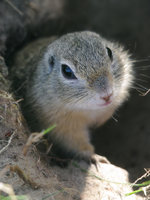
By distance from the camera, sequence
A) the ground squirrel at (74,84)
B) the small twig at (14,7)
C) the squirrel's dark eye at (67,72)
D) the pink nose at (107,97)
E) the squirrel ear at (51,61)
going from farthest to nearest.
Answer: the small twig at (14,7)
the squirrel ear at (51,61)
the squirrel's dark eye at (67,72)
the ground squirrel at (74,84)
the pink nose at (107,97)

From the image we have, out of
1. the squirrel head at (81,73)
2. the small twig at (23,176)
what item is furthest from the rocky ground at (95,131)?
the squirrel head at (81,73)

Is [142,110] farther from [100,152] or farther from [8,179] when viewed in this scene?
[8,179]

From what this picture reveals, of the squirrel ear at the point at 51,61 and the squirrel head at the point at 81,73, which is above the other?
the squirrel ear at the point at 51,61

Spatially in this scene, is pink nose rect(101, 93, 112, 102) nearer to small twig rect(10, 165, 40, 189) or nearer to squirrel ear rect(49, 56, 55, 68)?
squirrel ear rect(49, 56, 55, 68)

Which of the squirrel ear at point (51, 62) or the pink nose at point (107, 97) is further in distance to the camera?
the squirrel ear at point (51, 62)

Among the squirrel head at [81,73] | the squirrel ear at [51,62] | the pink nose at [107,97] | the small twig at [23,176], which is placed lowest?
the small twig at [23,176]

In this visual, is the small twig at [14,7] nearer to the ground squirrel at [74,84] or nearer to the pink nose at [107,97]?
the ground squirrel at [74,84]

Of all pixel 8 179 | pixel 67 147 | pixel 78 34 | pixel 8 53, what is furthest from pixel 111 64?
pixel 8 53

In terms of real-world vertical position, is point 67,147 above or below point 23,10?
below
